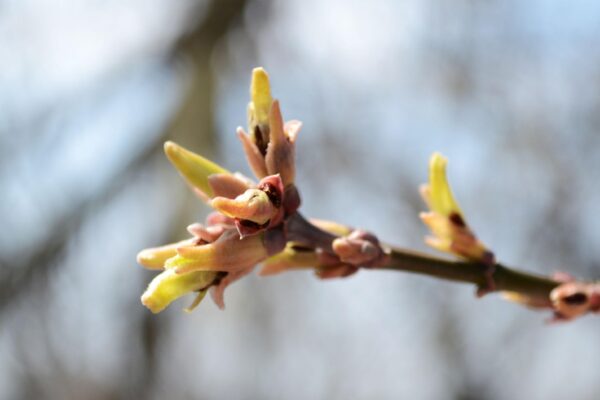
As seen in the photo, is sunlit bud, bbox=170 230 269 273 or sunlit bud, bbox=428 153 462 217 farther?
sunlit bud, bbox=428 153 462 217

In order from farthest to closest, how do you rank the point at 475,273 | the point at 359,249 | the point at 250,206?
the point at 475,273
the point at 359,249
the point at 250,206

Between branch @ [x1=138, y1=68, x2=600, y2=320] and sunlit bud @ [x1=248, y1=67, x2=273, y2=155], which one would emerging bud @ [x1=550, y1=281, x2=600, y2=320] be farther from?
sunlit bud @ [x1=248, y1=67, x2=273, y2=155]

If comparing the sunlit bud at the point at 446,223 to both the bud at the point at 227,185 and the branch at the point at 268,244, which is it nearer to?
the branch at the point at 268,244

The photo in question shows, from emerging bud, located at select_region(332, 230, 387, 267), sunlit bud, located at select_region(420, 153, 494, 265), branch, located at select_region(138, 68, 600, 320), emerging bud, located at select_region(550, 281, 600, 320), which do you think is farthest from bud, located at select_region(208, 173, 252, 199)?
emerging bud, located at select_region(550, 281, 600, 320)

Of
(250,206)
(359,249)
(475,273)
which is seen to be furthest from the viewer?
(475,273)

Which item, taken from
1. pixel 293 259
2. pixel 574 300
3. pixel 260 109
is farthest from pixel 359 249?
pixel 574 300

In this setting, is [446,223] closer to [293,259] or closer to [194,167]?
[293,259]

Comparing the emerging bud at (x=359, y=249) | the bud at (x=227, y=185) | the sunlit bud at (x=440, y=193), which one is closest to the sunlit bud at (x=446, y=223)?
the sunlit bud at (x=440, y=193)
